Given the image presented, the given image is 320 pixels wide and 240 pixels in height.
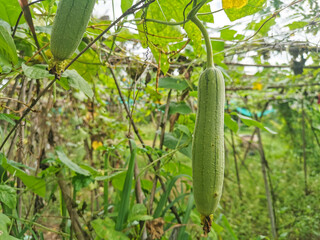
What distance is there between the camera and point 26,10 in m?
0.56

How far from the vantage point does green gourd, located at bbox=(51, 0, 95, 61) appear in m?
0.51

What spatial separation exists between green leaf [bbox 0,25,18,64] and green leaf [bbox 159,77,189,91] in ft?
2.42

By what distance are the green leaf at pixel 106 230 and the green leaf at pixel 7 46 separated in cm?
69

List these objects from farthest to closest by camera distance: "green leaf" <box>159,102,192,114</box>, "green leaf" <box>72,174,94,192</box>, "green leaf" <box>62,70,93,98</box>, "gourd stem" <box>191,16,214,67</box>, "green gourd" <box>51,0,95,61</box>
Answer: "green leaf" <box>159,102,192,114</box> < "green leaf" <box>72,174,94,192</box> < "green leaf" <box>62,70,93,98</box> < "gourd stem" <box>191,16,214,67</box> < "green gourd" <box>51,0,95,61</box>

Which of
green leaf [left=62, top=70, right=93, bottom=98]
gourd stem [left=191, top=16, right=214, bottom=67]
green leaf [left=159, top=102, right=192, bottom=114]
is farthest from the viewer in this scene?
green leaf [left=159, top=102, right=192, bottom=114]

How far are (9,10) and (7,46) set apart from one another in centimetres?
19

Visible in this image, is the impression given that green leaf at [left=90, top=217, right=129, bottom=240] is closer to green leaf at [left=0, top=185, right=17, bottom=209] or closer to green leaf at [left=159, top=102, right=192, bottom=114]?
green leaf at [left=0, top=185, right=17, bottom=209]

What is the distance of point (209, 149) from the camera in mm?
609

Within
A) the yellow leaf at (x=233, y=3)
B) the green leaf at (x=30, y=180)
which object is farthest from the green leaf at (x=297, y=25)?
the green leaf at (x=30, y=180)

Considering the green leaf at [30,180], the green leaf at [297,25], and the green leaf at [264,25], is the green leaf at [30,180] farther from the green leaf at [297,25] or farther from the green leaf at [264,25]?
the green leaf at [297,25]

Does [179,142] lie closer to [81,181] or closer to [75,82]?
[81,181]

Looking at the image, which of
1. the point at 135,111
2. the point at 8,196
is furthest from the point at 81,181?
the point at 135,111

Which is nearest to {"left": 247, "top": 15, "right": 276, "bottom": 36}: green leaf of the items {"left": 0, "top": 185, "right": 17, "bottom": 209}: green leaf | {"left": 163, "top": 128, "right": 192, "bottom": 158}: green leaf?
{"left": 163, "top": 128, "right": 192, "bottom": 158}: green leaf

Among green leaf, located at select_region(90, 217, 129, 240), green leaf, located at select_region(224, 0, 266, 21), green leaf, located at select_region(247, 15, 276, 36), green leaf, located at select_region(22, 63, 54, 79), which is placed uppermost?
green leaf, located at select_region(247, 15, 276, 36)
